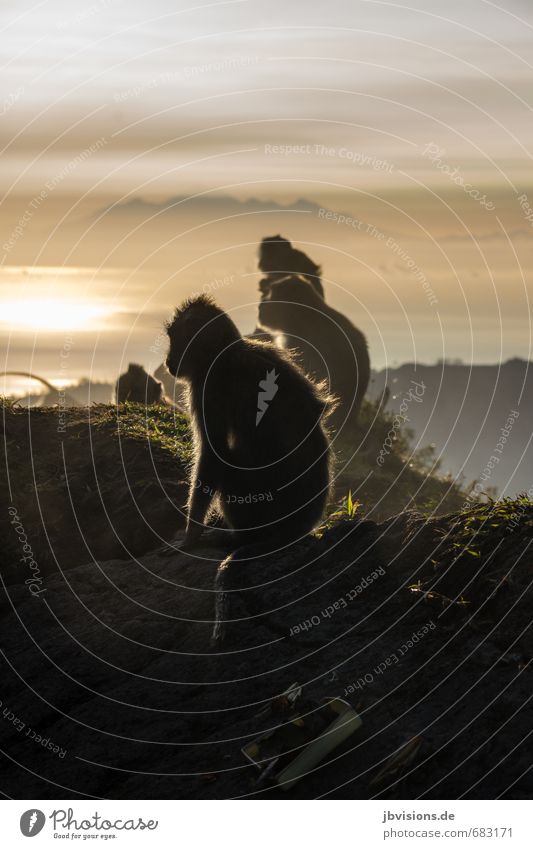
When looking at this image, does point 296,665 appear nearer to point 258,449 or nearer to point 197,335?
point 258,449

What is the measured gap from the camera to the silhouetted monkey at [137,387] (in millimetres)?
16703

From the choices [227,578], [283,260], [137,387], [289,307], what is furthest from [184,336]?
[283,260]

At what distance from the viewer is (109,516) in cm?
1056

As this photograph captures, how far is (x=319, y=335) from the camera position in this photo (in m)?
17.5

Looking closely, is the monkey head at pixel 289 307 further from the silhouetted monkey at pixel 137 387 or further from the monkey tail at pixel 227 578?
the monkey tail at pixel 227 578

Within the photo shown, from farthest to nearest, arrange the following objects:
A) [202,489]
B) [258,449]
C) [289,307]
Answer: [289,307] < [202,489] < [258,449]

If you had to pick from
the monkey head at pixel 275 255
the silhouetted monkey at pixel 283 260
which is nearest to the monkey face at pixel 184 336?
the silhouetted monkey at pixel 283 260

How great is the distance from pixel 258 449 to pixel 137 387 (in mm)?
8786

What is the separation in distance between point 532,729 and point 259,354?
13.8ft

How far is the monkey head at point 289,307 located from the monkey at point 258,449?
852 cm

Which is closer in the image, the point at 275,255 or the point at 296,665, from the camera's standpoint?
the point at 296,665

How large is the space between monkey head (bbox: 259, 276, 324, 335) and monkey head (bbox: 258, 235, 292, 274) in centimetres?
145

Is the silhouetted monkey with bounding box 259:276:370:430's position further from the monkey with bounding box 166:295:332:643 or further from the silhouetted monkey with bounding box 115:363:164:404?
the monkey with bounding box 166:295:332:643

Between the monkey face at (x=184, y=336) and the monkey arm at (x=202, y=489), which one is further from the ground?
the monkey face at (x=184, y=336)
